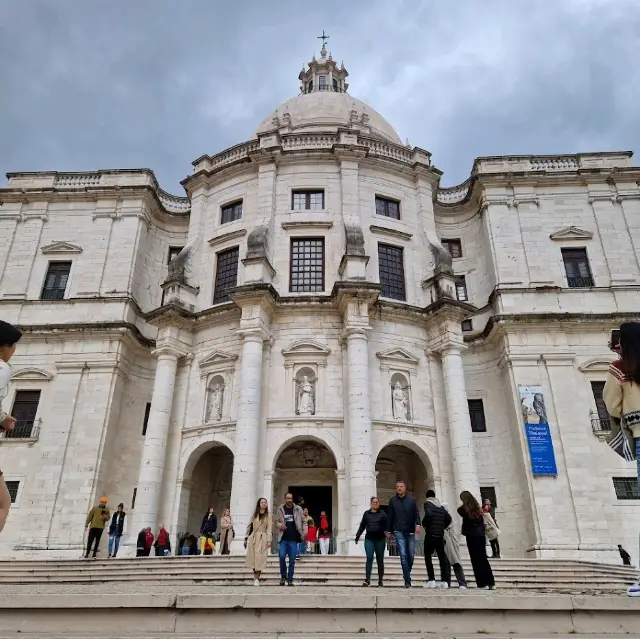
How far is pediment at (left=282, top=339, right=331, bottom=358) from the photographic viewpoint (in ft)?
72.0

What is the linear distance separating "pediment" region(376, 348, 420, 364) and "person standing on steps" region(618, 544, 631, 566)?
1021cm

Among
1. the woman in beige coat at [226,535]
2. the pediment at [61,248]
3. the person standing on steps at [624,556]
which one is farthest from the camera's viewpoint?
the pediment at [61,248]

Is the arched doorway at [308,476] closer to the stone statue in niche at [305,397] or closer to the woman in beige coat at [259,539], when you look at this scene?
the stone statue in niche at [305,397]

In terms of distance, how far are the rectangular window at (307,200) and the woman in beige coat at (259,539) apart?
17.6 m

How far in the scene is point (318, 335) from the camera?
22.3 meters

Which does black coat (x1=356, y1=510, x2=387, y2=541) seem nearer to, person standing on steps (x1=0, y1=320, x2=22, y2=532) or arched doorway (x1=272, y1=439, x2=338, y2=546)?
person standing on steps (x1=0, y1=320, x2=22, y2=532)

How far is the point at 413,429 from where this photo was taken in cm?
2122

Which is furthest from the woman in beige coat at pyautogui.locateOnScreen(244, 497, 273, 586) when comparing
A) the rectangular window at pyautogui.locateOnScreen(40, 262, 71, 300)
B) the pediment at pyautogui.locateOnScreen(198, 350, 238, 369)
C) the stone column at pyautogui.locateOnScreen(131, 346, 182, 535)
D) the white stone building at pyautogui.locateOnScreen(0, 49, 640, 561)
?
the rectangular window at pyautogui.locateOnScreen(40, 262, 71, 300)

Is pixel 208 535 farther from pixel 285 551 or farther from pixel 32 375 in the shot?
pixel 32 375

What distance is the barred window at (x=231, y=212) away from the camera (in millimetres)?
26828

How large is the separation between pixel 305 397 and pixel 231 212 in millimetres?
11132

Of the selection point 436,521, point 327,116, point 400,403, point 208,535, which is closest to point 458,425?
point 400,403

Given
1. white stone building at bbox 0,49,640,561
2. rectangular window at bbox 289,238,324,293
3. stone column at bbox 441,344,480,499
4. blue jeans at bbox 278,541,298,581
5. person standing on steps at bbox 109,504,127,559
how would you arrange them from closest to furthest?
blue jeans at bbox 278,541,298,581 → person standing on steps at bbox 109,504,127,559 → stone column at bbox 441,344,480,499 → white stone building at bbox 0,49,640,561 → rectangular window at bbox 289,238,324,293

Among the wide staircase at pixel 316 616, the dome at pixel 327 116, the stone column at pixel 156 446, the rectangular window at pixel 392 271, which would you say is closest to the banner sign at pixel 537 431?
the rectangular window at pixel 392 271
